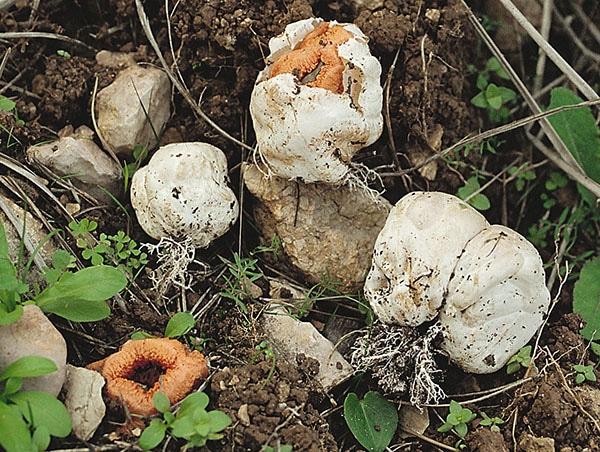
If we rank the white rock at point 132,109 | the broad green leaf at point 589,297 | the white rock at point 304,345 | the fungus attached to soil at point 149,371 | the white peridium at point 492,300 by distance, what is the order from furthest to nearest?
the white rock at point 132,109 < the broad green leaf at point 589,297 < the white rock at point 304,345 < the white peridium at point 492,300 < the fungus attached to soil at point 149,371

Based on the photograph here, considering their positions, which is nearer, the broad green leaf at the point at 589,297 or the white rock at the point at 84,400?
the white rock at the point at 84,400

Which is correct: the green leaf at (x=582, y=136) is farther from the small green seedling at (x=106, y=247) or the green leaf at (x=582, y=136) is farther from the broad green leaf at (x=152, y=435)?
the broad green leaf at (x=152, y=435)

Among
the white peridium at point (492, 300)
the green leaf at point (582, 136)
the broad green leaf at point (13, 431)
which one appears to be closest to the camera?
the broad green leaf at point (13, 431)

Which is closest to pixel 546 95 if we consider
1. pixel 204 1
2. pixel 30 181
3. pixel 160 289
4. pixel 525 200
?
pixel 525 200

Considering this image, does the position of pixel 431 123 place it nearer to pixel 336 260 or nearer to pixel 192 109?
pixel 336 260

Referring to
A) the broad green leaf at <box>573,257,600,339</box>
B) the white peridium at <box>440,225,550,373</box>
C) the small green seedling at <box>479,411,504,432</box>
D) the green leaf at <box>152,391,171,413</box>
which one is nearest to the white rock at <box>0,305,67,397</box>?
the green leaf at <box>152,391,171,413</box>

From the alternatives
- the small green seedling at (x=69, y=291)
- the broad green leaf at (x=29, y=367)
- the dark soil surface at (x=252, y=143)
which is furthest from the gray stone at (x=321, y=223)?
the broad green leaf at (x=29, y=367)

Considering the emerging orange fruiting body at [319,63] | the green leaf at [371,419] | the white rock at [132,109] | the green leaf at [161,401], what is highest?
the emerging orange fruiting body at [319,63]

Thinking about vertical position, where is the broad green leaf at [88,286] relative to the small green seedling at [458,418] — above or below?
above
